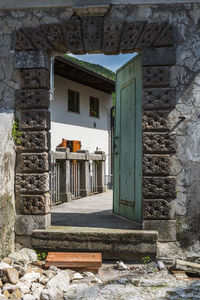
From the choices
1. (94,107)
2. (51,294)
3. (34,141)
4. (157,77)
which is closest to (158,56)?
(157,77)

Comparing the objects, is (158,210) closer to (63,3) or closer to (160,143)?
(160,143)

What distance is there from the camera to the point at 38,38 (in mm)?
4410

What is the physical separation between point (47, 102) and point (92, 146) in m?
12.0

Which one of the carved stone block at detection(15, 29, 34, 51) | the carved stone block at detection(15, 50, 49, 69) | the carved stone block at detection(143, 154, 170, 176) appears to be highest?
the carved stone block at detection(15, 29, 34, 51)

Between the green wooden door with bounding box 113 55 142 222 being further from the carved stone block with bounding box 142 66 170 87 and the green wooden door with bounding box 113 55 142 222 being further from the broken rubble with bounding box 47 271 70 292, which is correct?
the broken rubble with bounding box 47 271 70 292

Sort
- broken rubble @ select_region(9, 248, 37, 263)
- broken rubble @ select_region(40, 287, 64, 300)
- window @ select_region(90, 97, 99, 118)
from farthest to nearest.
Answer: window @ select_region(90, 97, 99, 118) < broken rubble @ select_region(9, 248, 37, 263) < broken rubble @ select_region(40, 287, 64, 300)

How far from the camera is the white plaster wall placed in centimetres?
1380

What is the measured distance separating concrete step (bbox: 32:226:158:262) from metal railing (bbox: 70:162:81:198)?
451cm

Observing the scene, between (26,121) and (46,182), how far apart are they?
0.88 meters

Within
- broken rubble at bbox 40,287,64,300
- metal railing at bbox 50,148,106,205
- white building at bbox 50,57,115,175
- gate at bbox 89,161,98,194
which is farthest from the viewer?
white building at bbox 50,57,115,175

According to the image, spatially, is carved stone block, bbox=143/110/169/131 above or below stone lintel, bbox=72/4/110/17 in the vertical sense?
below

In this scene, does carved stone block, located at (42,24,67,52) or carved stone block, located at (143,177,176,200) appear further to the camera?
carved stone block, located at (42,24,67,52)

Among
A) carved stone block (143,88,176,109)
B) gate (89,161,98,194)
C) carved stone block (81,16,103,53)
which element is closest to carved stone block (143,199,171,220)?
carved stone block (143,88,176,109)

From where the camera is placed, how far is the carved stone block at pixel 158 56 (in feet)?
14.0
